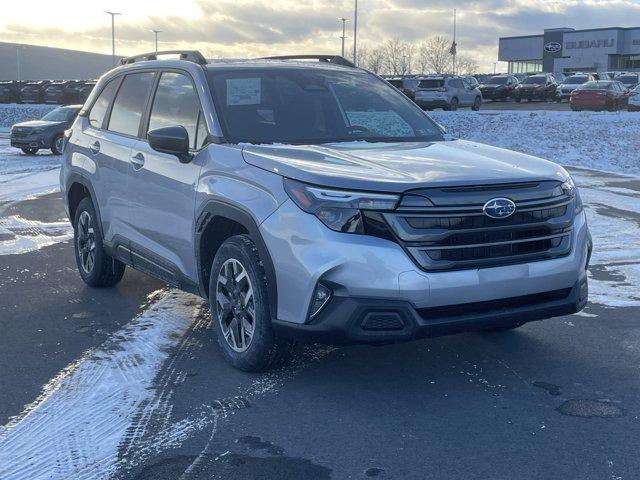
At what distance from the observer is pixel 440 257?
4.17m

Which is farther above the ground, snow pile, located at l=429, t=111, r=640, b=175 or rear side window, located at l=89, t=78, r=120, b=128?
rear side window, located at l=89, t=78, r=120, b=128

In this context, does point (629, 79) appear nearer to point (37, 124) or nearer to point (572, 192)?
point (37, 124)

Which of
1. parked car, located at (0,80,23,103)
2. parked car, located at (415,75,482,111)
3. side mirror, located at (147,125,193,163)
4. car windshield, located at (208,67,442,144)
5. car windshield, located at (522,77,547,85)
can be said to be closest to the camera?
side mirror, located at (147,125,193,163)

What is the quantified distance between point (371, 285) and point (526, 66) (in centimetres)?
9694

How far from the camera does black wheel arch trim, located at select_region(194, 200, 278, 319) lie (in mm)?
4391

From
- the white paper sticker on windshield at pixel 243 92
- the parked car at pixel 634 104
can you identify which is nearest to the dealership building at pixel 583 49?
the parked car at pixel 634 104

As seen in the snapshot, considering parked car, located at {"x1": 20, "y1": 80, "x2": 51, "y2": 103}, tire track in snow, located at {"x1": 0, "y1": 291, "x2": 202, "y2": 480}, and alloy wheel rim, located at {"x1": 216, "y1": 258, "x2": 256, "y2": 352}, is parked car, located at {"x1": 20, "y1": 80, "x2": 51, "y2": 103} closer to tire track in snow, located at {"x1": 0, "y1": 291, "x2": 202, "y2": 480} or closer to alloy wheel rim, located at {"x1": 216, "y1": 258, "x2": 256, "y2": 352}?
tire track in snow, located at {"x1": 0, "y1": 291, "x2": 202, "y2": 480}

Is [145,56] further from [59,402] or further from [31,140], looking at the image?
[31,140]

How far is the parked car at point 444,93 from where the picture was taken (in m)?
36.9

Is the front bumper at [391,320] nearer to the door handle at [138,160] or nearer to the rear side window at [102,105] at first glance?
the door handle at [138,160]

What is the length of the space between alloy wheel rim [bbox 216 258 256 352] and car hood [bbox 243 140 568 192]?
64cm

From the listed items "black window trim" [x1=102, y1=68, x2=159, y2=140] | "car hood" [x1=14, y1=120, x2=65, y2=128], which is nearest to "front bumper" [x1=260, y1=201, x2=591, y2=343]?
"black window trim" [x1=102, y1=68, x2=159, y2=140]

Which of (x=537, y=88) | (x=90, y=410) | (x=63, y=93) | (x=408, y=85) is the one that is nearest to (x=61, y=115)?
(x=408, y=85)

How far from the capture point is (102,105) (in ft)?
22.7
